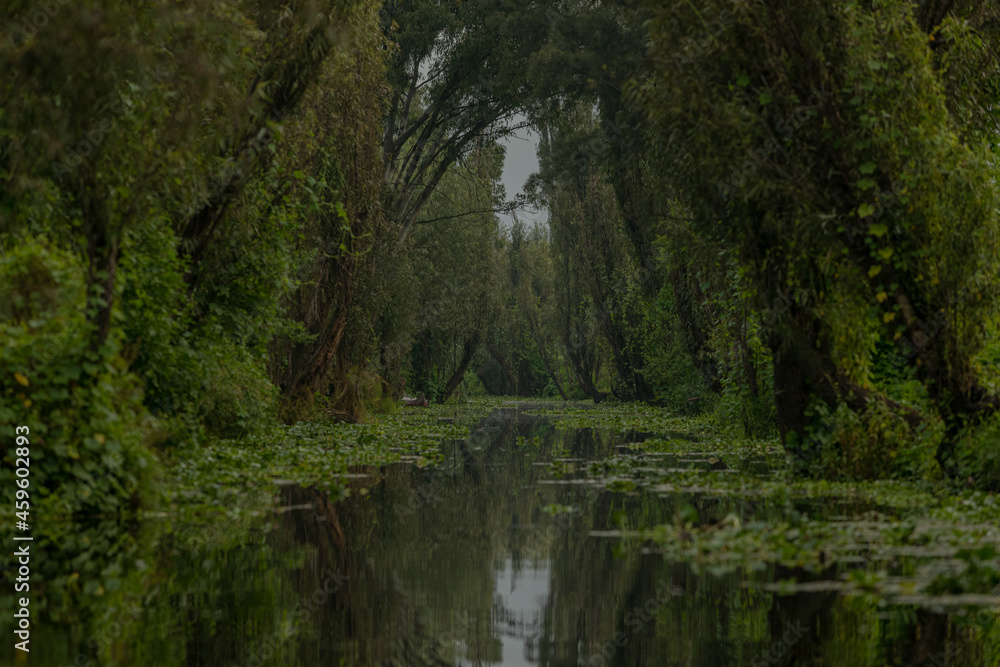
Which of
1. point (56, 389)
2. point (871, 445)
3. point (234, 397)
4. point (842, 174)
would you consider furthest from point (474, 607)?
point (234, 397)

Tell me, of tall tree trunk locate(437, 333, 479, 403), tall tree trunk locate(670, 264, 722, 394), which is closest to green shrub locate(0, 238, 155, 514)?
tall tree trunk locate(670, 264, 722, 394)

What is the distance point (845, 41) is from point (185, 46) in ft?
22.0

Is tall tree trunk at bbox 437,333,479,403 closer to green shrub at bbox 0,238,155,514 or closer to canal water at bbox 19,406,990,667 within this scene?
canal water at bbox 19,406,990,667

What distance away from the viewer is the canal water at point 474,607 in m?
4.36

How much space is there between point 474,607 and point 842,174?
23.4ft

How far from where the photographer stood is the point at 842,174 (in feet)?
34.8

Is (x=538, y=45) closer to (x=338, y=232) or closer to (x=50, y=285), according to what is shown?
(x=338, y=232)

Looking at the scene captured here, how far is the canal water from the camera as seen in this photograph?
436cm

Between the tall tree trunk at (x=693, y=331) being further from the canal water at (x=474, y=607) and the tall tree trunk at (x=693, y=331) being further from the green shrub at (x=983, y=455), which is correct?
the canal water at (x=474, y=607)

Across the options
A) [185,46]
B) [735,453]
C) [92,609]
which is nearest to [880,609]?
[92,609]

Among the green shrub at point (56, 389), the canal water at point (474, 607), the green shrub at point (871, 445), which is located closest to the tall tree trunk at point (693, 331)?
the green shrub at point (871, 445)

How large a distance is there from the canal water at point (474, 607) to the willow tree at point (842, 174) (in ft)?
9.40

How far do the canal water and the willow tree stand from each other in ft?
9.40

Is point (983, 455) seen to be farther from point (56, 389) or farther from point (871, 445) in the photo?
point (56, 389)
